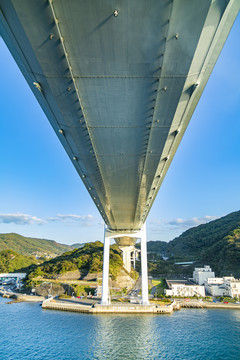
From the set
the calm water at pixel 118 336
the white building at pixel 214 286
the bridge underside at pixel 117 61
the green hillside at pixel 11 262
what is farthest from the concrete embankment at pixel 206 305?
the green hillside at pixel 11 262

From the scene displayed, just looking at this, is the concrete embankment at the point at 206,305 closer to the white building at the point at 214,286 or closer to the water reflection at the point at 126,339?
the white building at the point at 214,286

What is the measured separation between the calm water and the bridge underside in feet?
50.3

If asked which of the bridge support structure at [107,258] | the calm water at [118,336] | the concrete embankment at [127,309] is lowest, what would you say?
the calm water at [118,336]

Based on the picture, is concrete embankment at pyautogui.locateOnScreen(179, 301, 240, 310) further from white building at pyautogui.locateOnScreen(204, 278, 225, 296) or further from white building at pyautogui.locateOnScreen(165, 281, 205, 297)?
white building at pyautogui.locateOnScreen(204, 278, 225, 296)

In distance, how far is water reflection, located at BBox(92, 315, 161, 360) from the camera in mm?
15680

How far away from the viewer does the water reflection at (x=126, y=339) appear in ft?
51.4

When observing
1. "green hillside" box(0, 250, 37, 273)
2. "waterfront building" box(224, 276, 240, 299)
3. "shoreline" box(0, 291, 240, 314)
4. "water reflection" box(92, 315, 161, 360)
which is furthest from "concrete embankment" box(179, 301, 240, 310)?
"green hillside" box(0, 250, 37, 273)

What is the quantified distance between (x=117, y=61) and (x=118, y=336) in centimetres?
2145

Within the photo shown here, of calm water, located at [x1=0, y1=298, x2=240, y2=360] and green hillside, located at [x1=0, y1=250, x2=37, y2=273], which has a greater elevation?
green hillside, located at [x1=0, y1=250, x2=37, y2=273]

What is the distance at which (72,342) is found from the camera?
1795 cm

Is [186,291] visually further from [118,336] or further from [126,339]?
[126,339]

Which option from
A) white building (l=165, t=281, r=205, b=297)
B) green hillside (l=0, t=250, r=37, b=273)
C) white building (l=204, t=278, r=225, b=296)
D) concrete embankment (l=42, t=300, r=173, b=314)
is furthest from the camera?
green hillside (l=0, t=250, r=37, b=273)

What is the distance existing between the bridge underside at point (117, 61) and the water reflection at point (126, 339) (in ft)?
49.0

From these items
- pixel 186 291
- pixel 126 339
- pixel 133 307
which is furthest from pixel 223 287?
pixel 126 339
